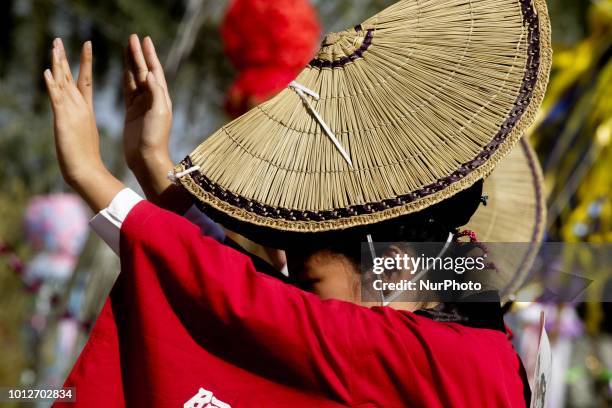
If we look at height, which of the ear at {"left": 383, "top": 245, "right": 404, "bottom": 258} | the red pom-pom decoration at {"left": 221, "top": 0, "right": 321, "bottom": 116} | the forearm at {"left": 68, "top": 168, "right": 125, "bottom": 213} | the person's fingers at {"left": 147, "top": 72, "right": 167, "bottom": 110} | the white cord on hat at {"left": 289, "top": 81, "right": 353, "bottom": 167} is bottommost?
the ear at {"left": 383, "top": 245, "right": 404, "bottom": 258}

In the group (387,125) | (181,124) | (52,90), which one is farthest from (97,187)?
(181,124)

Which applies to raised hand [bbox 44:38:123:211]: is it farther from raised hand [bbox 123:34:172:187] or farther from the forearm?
raised hand [bbox 123:34:172:187]

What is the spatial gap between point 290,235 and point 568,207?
399 centimetres

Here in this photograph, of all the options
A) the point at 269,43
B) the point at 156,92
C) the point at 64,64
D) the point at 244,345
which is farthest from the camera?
the point at 269,43

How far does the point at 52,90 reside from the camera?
1.53 meters

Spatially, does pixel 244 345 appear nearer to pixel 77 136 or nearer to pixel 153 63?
pixel 77 136

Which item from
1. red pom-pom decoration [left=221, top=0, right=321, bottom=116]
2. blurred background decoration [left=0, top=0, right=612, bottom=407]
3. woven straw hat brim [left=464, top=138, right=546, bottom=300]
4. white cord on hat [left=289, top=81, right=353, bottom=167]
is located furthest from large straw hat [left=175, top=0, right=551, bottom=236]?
red pom-pom decoration [left=221, top=0, right=321, bottom=116]

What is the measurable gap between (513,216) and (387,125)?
821 millimetres

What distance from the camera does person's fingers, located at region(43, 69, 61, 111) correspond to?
1521mm

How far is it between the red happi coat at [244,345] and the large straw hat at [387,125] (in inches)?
4.7

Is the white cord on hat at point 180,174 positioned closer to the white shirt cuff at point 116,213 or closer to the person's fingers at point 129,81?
the white shirt cuff at point 116,213

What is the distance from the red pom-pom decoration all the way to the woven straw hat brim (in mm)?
1554

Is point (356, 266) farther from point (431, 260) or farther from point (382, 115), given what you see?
point (382, 115)

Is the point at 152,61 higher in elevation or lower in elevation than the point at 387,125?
higher
